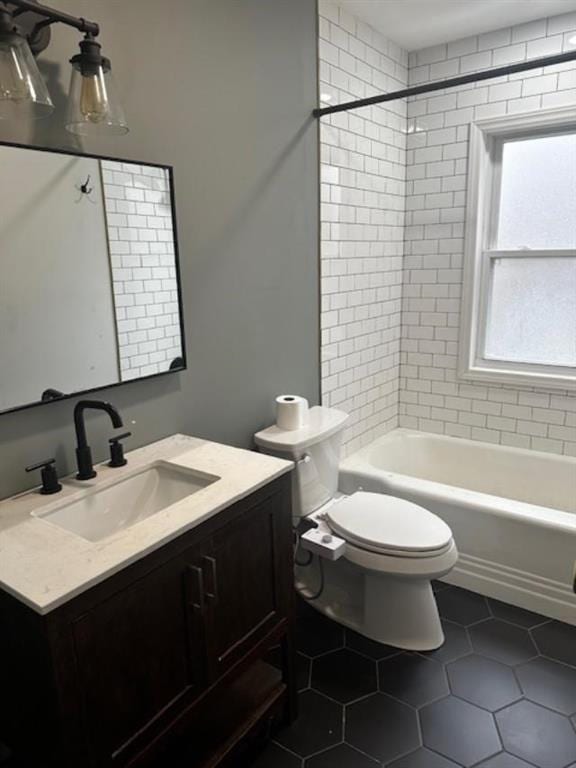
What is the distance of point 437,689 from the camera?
73.7 inches

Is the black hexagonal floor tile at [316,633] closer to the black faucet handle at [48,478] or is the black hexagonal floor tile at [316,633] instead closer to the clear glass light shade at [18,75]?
the black faucet handle at [48,478]

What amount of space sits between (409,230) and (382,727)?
254 centimetres

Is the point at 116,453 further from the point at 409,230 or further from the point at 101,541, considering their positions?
the point at 409,230

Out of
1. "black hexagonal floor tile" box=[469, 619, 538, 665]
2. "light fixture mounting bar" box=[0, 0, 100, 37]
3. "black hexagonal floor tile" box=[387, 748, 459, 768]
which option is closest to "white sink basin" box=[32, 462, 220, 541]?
"black hexagonal floor tile" box=[387, 748, 459, 768]

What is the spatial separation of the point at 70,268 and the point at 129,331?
27 centimetres

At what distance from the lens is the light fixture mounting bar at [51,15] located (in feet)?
3.84

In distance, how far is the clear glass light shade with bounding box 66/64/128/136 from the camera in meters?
1.29

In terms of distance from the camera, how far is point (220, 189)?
6.30 feet

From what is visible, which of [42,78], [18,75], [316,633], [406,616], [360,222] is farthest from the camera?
[360,222]

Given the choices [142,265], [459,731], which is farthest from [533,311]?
[142,265]

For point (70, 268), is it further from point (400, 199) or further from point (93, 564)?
point (400, 199)

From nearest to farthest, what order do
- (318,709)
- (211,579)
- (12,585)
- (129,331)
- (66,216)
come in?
(12,585) < (211,579) < (66,216) < (129,331) < (318,709)

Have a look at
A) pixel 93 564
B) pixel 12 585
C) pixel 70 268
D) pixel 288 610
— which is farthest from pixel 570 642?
pixel 70 268

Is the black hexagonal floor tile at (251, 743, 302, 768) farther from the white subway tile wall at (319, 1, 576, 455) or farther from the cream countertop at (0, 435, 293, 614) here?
the white subway tile wall at (319, 1, 576, 455)
